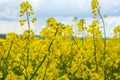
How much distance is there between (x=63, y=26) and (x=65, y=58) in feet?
15.8

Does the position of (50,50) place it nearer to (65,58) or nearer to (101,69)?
(101,69)

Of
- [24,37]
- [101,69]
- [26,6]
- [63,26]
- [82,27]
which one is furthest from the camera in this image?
[82,27]

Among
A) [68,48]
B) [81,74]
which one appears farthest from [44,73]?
[68,48]

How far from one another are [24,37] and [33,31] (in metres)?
0.33

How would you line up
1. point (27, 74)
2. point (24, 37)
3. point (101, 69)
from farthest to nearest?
1. point (101, 69)
2. point (24, 37)
3. point (27, 74)

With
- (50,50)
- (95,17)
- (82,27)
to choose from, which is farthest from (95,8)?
(50,50)

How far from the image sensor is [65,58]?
838cm

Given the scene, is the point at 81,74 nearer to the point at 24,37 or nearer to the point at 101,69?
the point at 101,69

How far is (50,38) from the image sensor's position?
3635 mm

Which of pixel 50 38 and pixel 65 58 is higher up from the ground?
pixel 50 38

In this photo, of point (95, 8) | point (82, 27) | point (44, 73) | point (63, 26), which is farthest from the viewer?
point (82, 27)

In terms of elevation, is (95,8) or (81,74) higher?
(95,8)

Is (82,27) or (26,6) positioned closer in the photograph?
(26,6)

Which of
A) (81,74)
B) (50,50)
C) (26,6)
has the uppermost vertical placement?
(26,6)
